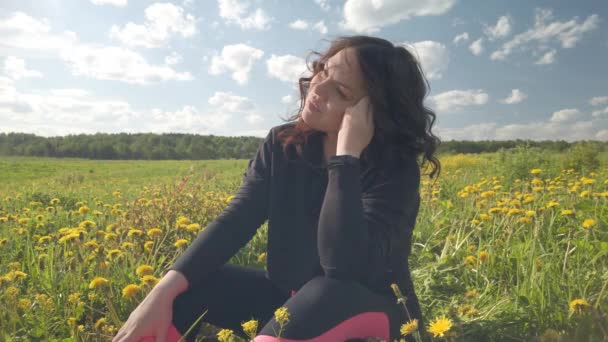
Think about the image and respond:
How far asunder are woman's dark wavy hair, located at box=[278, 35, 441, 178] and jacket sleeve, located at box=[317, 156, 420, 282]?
0.50ft

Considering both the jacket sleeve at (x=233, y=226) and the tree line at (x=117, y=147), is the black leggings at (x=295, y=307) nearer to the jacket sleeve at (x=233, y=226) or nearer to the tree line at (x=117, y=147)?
the jacket sleeve at (x=233, y=226)

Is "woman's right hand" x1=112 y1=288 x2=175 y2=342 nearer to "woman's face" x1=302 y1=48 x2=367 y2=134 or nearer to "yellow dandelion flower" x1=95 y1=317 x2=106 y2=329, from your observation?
"yellow dandelion flower" x1=95 y1=317 x2=106 y2=329

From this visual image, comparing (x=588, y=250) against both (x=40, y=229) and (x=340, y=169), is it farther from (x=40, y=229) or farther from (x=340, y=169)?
(x=40, y=229)

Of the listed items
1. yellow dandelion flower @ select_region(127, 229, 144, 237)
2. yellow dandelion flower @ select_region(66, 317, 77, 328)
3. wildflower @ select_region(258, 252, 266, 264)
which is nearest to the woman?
yellow dandelion flower @ select_region(66, 317, 77, 328)

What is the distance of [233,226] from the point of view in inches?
70.3

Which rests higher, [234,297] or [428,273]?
[234,297]

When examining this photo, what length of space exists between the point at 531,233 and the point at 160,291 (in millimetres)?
2444

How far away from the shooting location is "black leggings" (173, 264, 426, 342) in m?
1.31

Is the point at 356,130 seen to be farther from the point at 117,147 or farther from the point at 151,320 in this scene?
the point at 117,147

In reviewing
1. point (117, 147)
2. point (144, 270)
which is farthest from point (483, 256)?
point (117, 147)

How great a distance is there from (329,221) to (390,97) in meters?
0.59

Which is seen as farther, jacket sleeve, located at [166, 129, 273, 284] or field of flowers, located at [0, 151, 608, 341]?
field of flowers, located at [0, 151, 608, 341]

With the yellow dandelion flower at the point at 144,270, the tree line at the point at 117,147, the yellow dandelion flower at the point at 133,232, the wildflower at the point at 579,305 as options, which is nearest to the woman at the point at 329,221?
the yellow dandelion flower at the point at 144,270

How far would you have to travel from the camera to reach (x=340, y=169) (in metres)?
1.44
